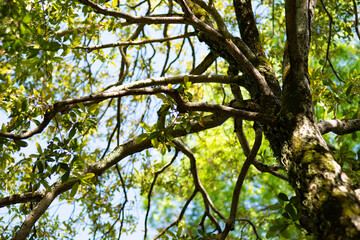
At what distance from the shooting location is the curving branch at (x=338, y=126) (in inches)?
96.8

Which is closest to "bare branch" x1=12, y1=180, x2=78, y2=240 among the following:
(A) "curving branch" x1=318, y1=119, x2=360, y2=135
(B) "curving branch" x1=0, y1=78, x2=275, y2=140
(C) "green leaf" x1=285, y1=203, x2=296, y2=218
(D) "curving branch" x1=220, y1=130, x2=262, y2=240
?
(B) "curving branch" x1=0, y1=78, x2=275, y2=140

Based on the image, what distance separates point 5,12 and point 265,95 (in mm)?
1757

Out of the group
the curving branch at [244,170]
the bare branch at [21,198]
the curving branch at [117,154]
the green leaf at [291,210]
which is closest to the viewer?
the green leaf at [291,210]

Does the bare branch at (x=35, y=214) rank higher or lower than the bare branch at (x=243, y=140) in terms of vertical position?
lower

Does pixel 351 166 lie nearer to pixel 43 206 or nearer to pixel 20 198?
pixel 43 206

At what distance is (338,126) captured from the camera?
8.27 feet

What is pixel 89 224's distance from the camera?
5047mm

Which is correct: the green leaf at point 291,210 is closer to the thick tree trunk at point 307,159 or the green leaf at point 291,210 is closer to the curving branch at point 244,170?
the thick tree trunk at point 307,159

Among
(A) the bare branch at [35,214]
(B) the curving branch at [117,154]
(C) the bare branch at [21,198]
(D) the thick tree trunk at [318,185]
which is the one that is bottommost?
(D) the thick tree trunk at [318,185]

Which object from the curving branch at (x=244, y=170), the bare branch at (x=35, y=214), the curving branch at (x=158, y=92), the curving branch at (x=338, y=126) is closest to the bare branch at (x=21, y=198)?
the bare branch at (x=35, y=214)

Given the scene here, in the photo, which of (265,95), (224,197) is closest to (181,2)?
(265,95)

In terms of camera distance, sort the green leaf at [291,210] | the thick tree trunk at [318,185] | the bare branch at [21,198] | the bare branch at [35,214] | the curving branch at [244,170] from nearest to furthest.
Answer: the thick tree trunk at [318,185], the green leaf at [291,210], the bare branch at [35,214], the bare branch at [21,198], the curving branch at [244,170]

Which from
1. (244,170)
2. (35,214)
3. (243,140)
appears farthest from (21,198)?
(243,140)

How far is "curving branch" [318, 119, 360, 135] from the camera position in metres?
2.46
